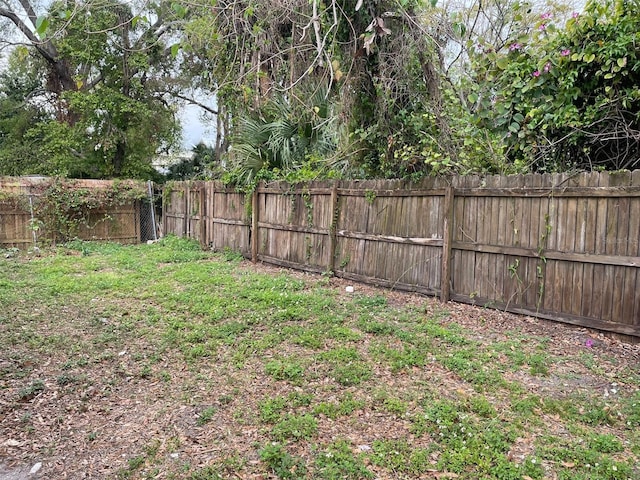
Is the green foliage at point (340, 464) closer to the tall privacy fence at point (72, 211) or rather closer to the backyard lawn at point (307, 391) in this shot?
the backyard lawn at point (307, 391)

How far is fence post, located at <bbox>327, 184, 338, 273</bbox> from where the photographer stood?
6.55 meters

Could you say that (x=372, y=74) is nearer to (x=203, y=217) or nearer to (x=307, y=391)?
(x=307, y=391)

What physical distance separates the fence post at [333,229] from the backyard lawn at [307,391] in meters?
1.31

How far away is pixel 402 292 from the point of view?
565 centimetres

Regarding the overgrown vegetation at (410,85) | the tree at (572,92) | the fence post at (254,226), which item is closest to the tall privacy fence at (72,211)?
the overgrown vegetation at (410,85)

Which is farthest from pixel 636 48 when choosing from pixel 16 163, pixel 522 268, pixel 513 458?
pixel 16 163

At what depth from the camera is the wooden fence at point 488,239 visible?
3859 millimetres

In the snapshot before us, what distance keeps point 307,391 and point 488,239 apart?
9.22 feet

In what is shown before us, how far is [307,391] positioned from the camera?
3051 mm

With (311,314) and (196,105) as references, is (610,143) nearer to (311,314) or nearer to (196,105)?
(311,314)

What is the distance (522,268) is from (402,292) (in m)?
1.60

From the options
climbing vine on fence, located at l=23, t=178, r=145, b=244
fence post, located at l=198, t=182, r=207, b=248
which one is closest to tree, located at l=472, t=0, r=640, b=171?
fence post, located at l=198, t=182, r=207, b=248

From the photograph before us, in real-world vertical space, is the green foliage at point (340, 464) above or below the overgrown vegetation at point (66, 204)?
below

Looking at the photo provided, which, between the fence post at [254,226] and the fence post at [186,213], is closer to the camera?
the fence post at [254,226]
